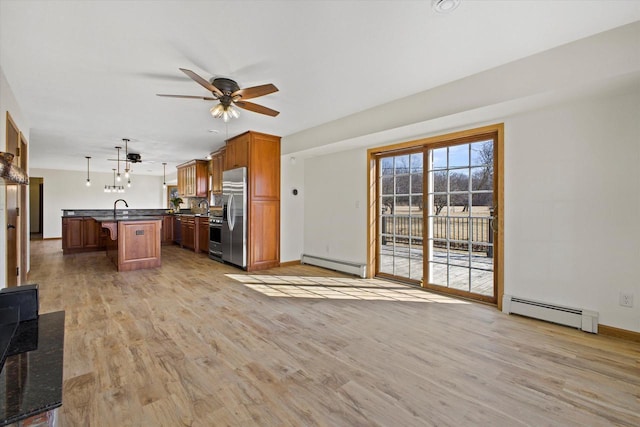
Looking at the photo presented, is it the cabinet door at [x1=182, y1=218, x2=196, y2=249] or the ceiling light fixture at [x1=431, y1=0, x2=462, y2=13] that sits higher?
the ceiling light fixture at [x1=431, y1=0, x2=462, y2=13]

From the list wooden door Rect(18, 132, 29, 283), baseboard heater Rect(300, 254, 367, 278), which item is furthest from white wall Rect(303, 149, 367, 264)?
wooden door Rect(18, 132, 29, 283)

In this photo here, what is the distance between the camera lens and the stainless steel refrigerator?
5312mm

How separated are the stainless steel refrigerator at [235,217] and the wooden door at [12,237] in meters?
2.84

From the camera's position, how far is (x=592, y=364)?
86.0 inches

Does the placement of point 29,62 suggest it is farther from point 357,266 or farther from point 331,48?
point 357,266

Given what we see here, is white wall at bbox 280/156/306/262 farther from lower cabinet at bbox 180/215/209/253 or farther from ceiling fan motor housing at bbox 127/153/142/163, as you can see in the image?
ceiling fan motor housing at bbox 127/153/142/163

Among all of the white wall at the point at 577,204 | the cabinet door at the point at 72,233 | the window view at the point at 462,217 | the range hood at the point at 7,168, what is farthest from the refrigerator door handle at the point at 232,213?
the cabinet door at the point at 72,233

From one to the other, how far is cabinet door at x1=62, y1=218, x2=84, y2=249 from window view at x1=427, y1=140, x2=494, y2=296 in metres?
8.21

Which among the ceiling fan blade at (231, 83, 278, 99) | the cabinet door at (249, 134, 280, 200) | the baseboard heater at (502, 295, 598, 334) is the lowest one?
the baseboard heater at (502, 295, 598, 334)

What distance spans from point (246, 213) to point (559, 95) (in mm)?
4506

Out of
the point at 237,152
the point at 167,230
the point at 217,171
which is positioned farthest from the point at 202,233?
the point at 237,152

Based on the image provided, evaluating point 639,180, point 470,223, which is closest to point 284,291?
point 470,223

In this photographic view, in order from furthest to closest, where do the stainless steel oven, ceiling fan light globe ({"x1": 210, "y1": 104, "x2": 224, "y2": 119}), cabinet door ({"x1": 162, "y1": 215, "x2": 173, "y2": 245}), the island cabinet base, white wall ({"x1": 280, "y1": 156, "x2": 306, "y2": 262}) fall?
cabinet door ({"x1": 162, "y1": 215, "x2": 173, "y2": 245})
the stainless steel oven
white wall ({"x1": 280, "y1": 156, "x2": 306, "y2": 262})
the island cabinet base
ceiling fan light globe ({"x1": 210, "y1": 104, "x2": 224, "y2": 119})

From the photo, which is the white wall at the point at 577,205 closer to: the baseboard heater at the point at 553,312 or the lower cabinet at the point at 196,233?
the baseboard heater at the point at 553,312
